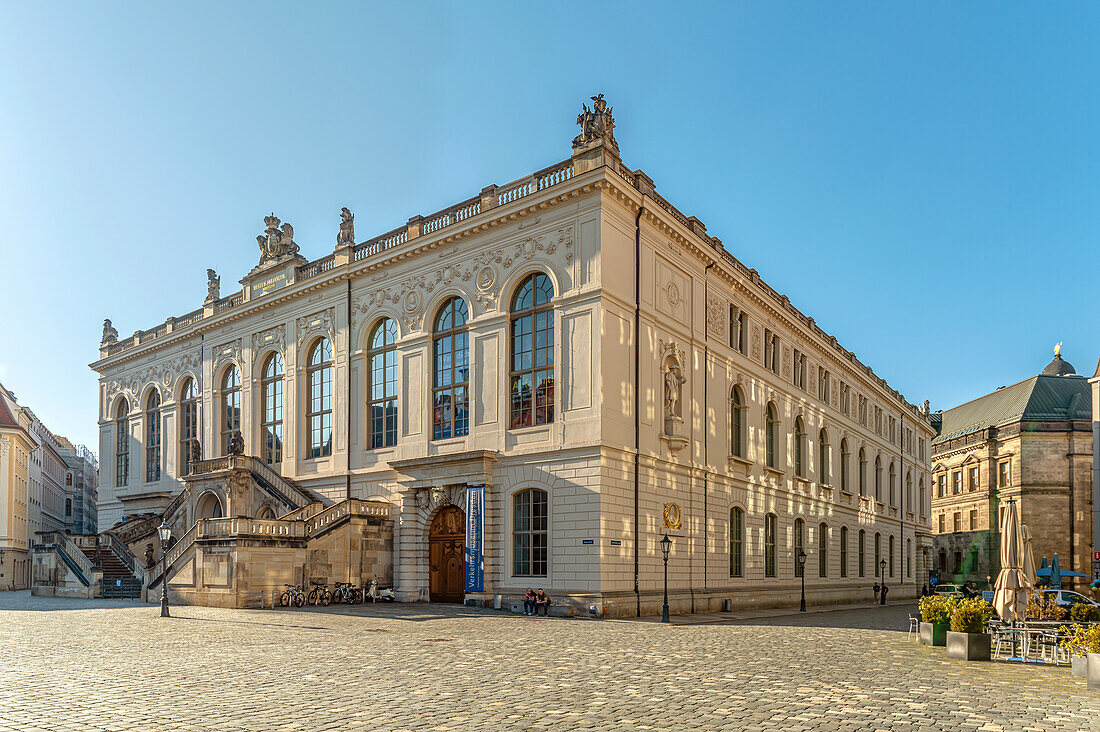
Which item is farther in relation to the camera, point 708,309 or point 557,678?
point 708,309

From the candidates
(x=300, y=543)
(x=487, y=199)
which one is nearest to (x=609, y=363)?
(x=487, y=199)

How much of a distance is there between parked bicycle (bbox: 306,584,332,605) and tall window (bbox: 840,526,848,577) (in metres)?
31.0

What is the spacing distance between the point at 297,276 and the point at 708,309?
1986 cm

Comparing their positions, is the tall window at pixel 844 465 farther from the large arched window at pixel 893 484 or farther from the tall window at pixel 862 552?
the large arched window at pixel 893 484

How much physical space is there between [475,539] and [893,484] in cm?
4437

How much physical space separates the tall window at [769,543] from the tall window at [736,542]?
2792 millimetres

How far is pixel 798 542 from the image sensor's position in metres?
46.9

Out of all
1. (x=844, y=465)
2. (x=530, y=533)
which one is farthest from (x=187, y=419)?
(x=844, y=465)

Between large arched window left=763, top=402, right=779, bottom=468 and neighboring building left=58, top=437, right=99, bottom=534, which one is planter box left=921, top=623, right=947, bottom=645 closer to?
large arched window left=763, top=402, right=779, bottom=468

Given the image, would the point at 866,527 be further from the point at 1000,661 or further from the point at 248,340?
the point at 1000,661

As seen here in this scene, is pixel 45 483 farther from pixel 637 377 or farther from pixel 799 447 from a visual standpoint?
pixel 637 377

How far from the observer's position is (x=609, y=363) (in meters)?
31.3

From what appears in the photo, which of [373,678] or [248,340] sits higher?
[248,340]

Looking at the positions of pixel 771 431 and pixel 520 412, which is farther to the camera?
pixel 771 431
